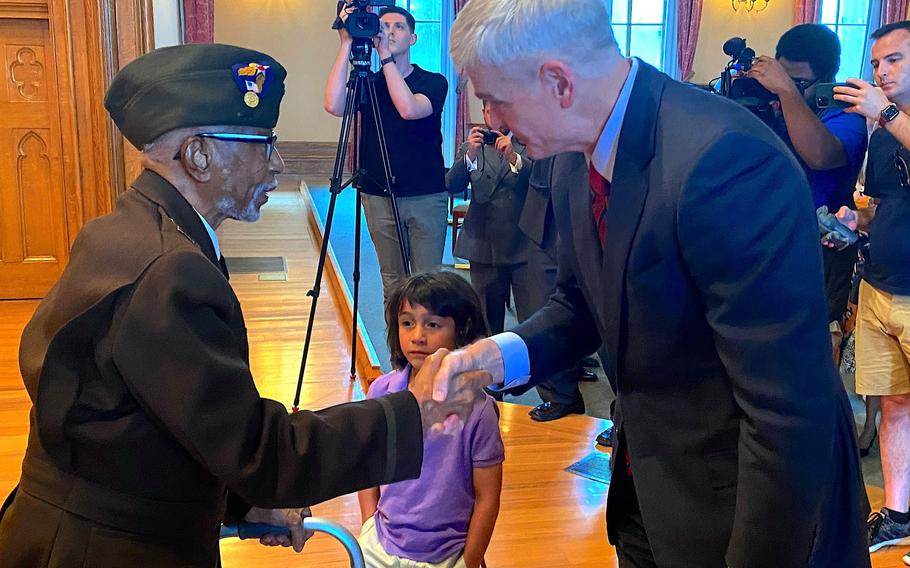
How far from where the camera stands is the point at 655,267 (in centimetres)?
102

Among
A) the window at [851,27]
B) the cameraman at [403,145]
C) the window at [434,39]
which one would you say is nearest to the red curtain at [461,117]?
the window at [434,39]

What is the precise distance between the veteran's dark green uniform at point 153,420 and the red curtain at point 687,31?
10.9 metres

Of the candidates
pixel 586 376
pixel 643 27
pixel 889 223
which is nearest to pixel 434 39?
pixel 643 27

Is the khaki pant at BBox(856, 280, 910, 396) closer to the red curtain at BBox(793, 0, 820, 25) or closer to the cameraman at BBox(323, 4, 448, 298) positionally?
the cameraman at BBox(323, 4, 448, 298)

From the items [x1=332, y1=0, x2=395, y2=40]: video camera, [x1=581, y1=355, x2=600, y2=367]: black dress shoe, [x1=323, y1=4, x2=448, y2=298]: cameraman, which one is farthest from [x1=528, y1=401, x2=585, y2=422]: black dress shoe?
[x1=332, y1=0, x2=395, y2=40]: video camera

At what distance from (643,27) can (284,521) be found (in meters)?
11.2

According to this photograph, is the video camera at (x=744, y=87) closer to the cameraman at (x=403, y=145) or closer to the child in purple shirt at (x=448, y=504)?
the cameraman at (x=403, y=145)

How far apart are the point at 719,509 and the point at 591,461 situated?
6.85 ft

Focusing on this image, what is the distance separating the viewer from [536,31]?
997 millimetres

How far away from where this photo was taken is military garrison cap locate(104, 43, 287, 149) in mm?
1149

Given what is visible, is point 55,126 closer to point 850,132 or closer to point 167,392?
point 850,132

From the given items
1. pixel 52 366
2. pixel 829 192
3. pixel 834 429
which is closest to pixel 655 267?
pixel 834 429

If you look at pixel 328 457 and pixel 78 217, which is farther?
pixel 78 217

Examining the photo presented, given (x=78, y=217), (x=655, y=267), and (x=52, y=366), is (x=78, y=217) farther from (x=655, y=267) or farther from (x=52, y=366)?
(x=655, y=267)
